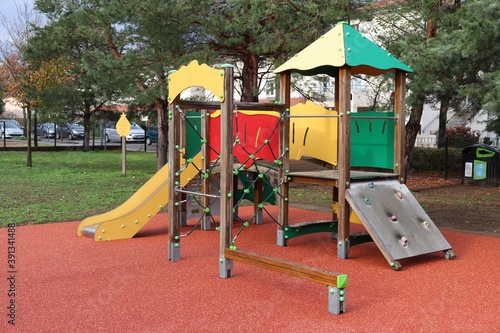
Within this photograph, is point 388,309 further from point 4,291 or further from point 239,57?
point 239,57

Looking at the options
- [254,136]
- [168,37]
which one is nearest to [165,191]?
[254,136]

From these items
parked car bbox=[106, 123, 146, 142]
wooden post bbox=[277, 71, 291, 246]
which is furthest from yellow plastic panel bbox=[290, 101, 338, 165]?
parked car bbox=[106, 123, 146, 142]

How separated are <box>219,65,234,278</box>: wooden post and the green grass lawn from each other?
12.2 ft

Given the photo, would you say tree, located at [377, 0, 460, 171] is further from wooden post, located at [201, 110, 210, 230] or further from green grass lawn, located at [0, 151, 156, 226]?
green grass lawn, located at [0, 151, 156, 226]

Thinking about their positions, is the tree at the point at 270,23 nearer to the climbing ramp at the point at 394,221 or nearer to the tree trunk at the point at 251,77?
the tree trunk at the point at 251,77

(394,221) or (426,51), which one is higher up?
(426,51)

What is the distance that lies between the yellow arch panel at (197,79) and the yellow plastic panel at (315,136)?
161 cm

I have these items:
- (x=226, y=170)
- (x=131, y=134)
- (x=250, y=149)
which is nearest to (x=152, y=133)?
(x=131, y=134)

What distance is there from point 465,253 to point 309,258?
173 centimetres

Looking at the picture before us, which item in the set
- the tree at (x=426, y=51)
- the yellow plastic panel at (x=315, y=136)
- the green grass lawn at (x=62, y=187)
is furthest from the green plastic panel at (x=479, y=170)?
the green grass lawn at (x=62, y=187)

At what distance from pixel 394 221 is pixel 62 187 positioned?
807 cm

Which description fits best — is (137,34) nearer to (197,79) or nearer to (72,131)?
(197,79)

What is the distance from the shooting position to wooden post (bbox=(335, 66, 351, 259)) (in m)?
5.80

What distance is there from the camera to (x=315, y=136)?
22.6 ft
